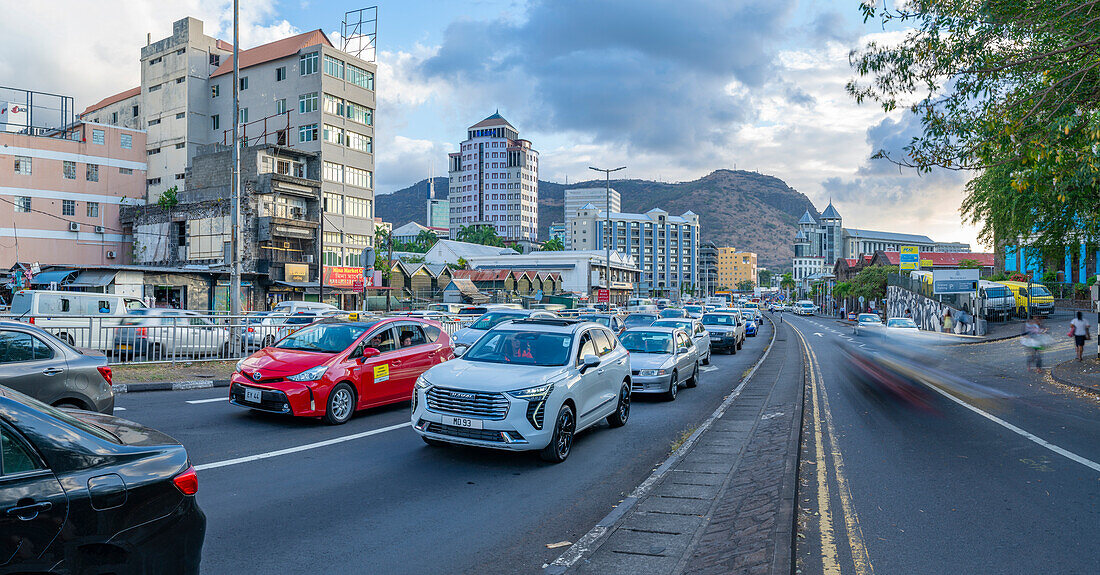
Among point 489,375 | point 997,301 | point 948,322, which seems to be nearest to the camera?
point 489,375

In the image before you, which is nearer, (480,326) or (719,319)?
(480,326)

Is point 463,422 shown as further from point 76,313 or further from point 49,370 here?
point 76,313

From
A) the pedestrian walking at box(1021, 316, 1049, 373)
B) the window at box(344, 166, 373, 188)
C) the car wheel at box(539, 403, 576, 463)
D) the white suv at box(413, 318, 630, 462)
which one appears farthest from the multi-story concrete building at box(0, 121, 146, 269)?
the pedestrian walking at box(1021, 316, 1049, 373)

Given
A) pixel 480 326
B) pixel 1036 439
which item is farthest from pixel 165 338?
pixel 1036 439

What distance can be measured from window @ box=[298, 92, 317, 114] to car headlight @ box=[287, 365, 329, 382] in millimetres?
52247

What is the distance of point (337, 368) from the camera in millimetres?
9766

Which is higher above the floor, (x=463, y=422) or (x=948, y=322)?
(x=463, y=422)

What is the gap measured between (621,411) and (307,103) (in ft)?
178

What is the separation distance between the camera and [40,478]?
2863mm

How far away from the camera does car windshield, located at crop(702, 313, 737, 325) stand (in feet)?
95.1

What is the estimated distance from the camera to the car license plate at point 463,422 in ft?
24.5

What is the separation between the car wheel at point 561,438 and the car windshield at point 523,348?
0.72 metres

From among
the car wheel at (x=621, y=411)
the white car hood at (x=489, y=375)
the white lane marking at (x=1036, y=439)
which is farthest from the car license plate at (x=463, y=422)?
the white lane marking at (x=1036, y=439)

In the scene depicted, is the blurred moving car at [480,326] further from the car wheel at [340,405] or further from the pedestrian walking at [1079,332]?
the pedestrian walking at [1079,332]
